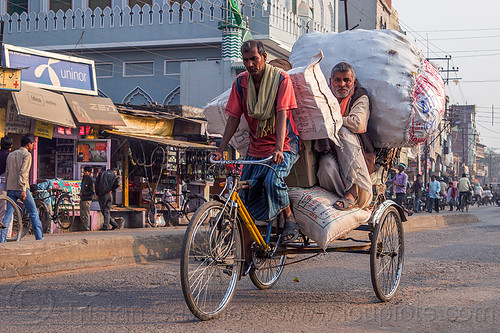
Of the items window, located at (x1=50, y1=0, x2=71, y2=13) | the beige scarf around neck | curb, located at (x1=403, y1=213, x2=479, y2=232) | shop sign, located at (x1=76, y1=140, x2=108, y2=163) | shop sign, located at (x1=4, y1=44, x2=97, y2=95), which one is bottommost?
curb, located at (x1=403, y1=213, x2=479, y2=232)

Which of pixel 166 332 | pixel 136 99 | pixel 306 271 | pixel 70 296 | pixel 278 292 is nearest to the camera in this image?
pixel 166 332

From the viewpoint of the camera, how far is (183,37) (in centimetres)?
2328

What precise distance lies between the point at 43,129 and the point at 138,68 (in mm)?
10171

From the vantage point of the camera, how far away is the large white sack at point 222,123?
5.26 meters

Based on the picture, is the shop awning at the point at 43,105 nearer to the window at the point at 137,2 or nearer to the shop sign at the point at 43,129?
the shop sign at the point at 43,129

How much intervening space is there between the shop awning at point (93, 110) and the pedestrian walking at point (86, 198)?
1.30 metres

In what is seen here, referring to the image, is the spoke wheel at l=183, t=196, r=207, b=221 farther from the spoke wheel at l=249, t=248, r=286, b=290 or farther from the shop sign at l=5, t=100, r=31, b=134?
the spoke wheel at l=249, t=248, r=286, b=290

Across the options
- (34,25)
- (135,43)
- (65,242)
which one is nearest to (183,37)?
(135,43)

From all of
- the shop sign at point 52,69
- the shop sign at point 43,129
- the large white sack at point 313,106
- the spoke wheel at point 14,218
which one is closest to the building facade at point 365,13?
the shop sign at point 52,69

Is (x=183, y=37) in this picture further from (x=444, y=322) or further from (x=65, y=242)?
(x=444, y=322)

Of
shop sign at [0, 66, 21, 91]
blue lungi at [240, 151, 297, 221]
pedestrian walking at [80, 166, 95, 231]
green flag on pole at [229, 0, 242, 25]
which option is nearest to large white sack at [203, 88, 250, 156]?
blue lungi at [240, 151, 297, 221]

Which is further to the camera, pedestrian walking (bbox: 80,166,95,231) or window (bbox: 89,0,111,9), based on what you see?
window (bbox: 89,0,111,9)

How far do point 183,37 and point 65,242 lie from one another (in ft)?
56.7

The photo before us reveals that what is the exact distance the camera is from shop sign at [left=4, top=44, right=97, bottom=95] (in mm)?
13969
